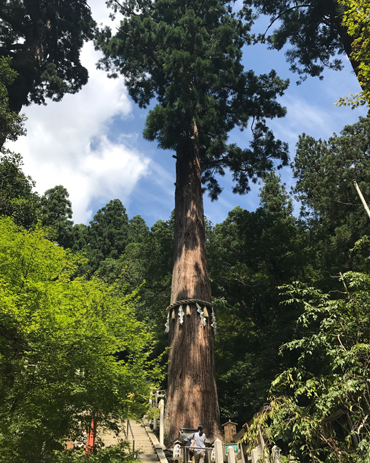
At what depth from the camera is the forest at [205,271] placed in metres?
4.34

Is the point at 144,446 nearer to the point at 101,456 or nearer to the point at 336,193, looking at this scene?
the point at 101,456

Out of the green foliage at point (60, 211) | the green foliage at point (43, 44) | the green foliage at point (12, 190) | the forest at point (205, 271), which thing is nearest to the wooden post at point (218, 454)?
the forest at point (205, 271)

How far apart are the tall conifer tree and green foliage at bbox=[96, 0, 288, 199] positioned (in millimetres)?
34

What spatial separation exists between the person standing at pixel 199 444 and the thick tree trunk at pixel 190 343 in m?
0.50

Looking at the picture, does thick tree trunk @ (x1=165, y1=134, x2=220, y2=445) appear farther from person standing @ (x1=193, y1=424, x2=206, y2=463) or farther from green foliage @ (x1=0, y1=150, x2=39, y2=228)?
green foliage @ (x1=0, y1=150, x2=39, y2=228)

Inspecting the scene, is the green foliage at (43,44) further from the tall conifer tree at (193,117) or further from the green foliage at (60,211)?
the green foliage at (60,211)

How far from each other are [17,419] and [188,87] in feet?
31.3

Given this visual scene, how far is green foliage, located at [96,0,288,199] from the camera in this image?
10.8m

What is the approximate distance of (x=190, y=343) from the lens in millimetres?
7398

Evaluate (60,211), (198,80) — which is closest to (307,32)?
(198,80)

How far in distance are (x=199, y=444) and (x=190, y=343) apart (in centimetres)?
196

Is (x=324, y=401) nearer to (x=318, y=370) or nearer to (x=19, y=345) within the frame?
(x=19, y=345)

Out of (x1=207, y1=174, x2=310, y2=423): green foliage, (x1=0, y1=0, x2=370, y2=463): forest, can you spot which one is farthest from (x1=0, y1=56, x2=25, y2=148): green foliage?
(x1=207, y1=174, x2=310, y2=423): green foliage

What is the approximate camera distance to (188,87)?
10914 millimetres
